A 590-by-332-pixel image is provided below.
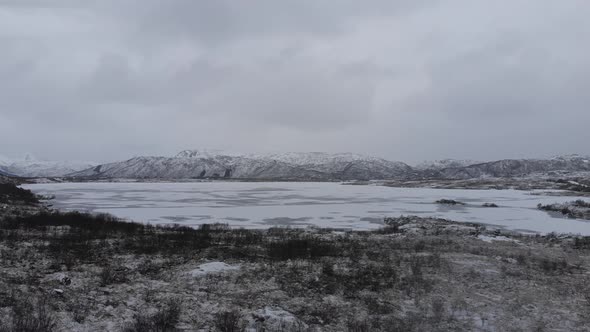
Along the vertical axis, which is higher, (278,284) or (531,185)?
(531,185)

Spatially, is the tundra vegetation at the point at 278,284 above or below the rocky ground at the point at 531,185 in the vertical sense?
below

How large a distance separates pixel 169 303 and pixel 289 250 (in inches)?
316

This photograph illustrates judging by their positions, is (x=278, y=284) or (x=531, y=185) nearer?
(x=278, y=284)

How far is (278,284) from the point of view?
12.7 metres

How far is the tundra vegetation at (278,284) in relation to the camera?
373 inches

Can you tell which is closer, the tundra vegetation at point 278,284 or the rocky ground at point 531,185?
the tundra vegetation at point 278,284

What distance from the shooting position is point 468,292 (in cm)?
1235

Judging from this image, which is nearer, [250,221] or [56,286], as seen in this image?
[56,286]

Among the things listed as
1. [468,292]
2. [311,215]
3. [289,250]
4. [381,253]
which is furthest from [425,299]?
[311,215]

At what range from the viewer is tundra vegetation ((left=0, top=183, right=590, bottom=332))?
31.1ft

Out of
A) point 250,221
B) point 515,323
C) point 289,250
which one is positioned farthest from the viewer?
point 250,221

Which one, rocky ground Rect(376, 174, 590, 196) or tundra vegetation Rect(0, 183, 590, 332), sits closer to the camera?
tundra vegetation Rect(0, 183, 590, 332)

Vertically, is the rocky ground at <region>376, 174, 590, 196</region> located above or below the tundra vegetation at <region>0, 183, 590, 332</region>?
above

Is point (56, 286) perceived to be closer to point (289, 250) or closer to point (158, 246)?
point (158, 246)
